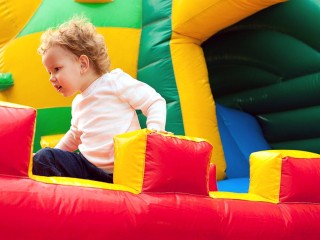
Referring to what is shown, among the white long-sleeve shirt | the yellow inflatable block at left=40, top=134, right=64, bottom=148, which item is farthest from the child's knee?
the yellow inflatable block at left=40, top=134, right=64, bottom=148

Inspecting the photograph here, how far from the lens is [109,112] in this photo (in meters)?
1.35

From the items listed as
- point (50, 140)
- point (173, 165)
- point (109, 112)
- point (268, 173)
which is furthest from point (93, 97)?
point (50, 140)

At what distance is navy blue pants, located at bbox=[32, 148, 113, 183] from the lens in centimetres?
118

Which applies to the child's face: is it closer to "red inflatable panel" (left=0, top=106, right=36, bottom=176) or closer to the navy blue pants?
the navy blue pants

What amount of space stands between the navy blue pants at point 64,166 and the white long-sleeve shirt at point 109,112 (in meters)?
0.03

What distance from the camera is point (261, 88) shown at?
8.72ft

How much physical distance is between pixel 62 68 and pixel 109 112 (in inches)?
7.2

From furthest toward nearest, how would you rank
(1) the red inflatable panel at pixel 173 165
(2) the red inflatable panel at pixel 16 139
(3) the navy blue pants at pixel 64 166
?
(3) the navy blue pants at pixel 64 166 → (1) the red inflatable panel at pixel 173 165 → (2) the red inflatable panel at pixel 16 139

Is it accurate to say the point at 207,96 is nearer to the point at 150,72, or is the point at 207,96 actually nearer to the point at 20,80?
the point at 150,72

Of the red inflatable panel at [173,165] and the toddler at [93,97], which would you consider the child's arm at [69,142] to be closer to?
the toddler at [93,97]

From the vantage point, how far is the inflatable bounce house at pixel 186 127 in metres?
0.93

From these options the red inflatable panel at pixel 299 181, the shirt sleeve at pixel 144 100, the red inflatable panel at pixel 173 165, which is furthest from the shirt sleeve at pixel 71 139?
the red inflatable panel at pixel 299 181

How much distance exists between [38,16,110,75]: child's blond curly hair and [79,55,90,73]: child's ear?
1 centimetres

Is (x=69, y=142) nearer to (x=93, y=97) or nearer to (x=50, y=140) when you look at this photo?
(x=93, y=97)
